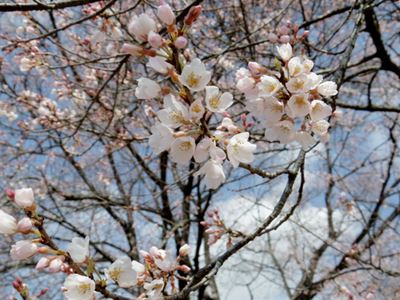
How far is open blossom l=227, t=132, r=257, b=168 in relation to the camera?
1.31m

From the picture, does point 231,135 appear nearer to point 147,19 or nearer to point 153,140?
point 153,140

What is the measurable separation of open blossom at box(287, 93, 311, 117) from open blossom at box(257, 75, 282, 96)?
58mm

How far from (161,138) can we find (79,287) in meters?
0.49

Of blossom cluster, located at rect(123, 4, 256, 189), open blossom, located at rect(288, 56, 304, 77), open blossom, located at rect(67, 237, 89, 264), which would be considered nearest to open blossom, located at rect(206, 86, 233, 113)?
blossom cluster, located at rect(123, 4, 256, 189)

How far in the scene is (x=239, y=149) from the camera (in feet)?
4.38

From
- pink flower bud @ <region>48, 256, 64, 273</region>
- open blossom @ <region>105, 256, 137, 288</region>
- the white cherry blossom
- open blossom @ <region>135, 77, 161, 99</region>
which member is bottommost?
pink flower bud @ <region>48, 256, 64, 273</region>

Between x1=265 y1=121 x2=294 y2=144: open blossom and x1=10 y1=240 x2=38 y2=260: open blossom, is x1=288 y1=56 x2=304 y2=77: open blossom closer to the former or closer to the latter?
x1=265 y1=121 x2=294 y2=144: open blossom

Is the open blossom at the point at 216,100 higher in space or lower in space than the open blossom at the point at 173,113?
higher

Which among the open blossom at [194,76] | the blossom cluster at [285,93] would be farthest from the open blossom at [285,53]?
the open blossom at [194,76]

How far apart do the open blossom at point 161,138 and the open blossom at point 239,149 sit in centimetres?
23

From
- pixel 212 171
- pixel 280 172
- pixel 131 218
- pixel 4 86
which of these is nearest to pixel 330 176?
pixel 131 218

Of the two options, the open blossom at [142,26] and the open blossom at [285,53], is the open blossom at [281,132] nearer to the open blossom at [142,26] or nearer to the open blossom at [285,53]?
the open blossom at [285,53]

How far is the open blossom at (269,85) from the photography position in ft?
4.18

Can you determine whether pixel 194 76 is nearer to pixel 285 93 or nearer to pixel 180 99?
pixel 180 99
